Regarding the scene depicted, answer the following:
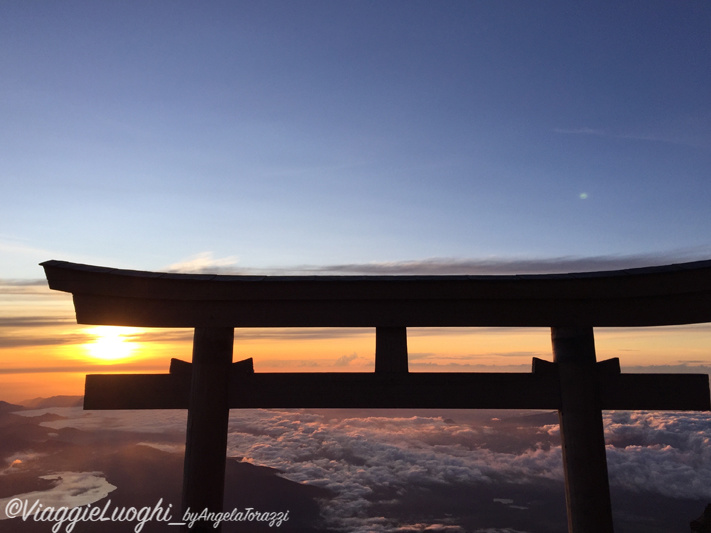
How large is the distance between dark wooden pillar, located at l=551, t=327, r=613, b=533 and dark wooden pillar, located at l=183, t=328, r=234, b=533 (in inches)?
164

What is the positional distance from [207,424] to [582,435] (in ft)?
14.8

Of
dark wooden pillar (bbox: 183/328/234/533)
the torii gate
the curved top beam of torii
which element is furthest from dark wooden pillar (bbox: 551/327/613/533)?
dark wooden pillar (bbox: 183/328/234/533)

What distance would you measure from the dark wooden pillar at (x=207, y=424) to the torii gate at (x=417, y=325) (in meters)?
0.01

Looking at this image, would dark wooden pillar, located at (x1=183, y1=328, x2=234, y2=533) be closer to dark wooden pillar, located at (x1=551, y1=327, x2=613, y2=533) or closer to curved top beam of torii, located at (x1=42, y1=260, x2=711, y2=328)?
curved top beam of torii, located at (x1=42, y1=260, x2=711, y2=328)

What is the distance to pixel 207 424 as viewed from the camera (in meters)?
5.62

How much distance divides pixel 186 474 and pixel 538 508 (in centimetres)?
15881

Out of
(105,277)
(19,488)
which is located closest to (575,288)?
(105,277)

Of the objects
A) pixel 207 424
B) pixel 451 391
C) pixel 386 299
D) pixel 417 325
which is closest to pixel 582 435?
pixel 451 391

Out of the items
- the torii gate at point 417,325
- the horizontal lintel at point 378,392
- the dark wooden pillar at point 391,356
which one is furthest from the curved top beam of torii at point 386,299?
the horizontal lintel at point 378,392

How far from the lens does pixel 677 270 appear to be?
5.23 meters

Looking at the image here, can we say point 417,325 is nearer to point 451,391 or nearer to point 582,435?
point 451,391

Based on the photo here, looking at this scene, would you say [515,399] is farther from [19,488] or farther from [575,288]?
[19,488]

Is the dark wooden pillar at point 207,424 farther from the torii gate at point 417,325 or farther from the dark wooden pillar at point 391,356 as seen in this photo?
the dark wooden pillar at point 391,356

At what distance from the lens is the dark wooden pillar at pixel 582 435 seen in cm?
535
